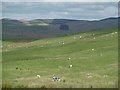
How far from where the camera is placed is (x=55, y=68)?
45188mm

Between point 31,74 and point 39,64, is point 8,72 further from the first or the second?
point 39,64

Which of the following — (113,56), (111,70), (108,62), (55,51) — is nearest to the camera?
(111,70)

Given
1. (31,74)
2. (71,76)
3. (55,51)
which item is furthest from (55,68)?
(55,51)

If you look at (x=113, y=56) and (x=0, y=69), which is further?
(x=113, y=56)

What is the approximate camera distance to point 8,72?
138ft

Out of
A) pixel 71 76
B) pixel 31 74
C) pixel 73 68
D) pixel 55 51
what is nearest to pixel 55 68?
pixel 73 68

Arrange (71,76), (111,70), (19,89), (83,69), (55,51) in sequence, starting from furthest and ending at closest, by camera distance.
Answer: (55,51) → (83,69) → (111,70) → (71,76) → (19,89)

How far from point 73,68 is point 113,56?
9942 millimetres

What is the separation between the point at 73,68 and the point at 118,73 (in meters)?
8.10

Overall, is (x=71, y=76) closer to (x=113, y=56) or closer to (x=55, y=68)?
(x=55, y=68)

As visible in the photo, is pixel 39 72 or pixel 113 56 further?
pixel 113 56

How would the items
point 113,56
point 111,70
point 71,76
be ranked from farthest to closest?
point 113,56
point 111,70
point 71,76

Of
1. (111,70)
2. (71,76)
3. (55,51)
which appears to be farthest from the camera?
(55,51)

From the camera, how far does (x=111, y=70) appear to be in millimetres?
40438
